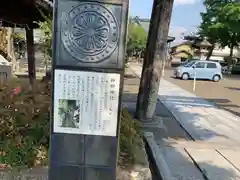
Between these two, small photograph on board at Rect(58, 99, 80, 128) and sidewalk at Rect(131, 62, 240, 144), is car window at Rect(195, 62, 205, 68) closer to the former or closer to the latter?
sidewalk at Rect(131, 62, 240, 144)

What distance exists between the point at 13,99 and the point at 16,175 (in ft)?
4.40

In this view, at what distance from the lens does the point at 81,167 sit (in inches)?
108

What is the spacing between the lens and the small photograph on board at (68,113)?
2.65m

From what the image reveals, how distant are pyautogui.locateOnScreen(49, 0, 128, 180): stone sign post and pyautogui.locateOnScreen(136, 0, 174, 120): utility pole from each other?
5748 millimetres

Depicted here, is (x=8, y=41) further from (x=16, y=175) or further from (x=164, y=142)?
(x=16, y=175)

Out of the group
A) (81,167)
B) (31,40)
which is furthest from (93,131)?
(31,40)

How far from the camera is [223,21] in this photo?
3647cm

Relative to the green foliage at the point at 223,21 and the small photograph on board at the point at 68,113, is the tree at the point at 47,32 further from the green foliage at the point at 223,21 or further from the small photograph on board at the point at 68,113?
the green foliage at the point at 223,21

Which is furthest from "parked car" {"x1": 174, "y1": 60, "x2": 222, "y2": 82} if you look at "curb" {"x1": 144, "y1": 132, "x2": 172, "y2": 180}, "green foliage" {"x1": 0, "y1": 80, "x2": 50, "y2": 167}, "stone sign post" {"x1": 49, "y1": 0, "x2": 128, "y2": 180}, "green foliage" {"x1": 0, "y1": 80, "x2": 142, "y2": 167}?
"stone sign post" {"x1": 49, "y1": 0, "x2": 128, "y2": 180}

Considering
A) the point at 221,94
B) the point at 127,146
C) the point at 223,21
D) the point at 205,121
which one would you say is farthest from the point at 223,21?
the point at 127,146

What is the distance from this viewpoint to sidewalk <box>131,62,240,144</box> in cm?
815

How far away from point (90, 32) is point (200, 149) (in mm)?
4832

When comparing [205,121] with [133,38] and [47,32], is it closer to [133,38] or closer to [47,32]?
[47,32]

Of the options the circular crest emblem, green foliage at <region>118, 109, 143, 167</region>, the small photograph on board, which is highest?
the circular crest emblem
